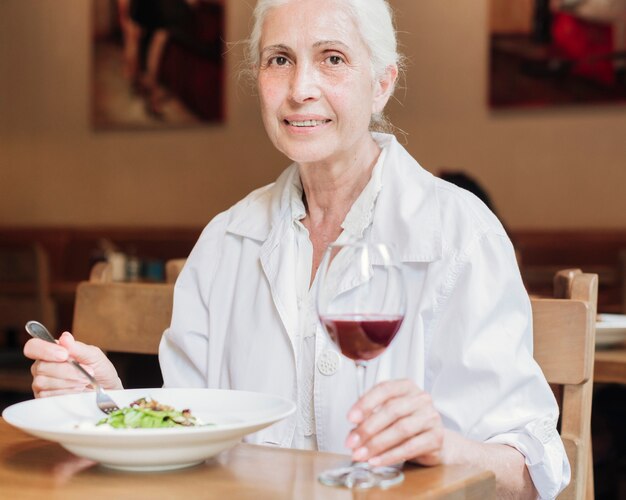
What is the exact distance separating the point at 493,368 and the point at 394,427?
16.5 inches

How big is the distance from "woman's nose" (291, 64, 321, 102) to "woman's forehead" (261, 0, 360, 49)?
0.05 m

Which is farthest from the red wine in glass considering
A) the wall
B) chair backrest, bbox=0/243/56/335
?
the wall

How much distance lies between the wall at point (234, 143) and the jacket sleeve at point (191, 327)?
4004mm

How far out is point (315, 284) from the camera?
1.54 metres

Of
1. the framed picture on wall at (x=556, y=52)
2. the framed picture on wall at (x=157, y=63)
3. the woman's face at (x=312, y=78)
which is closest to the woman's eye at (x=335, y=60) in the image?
the woman's face at (x=312, y=78)

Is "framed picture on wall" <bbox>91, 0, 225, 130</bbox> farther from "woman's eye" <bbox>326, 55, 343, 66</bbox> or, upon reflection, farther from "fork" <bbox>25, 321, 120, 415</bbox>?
"fork" <bbox>25, 321, 120, 415</bbox>

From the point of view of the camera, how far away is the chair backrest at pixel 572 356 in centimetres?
171

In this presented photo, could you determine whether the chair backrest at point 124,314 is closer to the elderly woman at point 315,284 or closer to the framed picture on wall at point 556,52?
the elderly woman at point 315,284

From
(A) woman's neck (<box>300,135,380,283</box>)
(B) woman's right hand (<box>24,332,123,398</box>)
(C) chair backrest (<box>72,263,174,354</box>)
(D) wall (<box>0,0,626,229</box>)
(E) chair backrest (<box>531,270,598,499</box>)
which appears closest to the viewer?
(B) woman's right hand (<box>24,332,123,398</box>)

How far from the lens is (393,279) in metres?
1.20

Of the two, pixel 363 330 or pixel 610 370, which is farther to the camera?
pixel 610 370

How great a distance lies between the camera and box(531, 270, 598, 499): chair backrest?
171cm

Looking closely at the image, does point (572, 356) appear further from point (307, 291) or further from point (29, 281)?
point (29, 281)

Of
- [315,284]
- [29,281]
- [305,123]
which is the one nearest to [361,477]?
[315,284]
